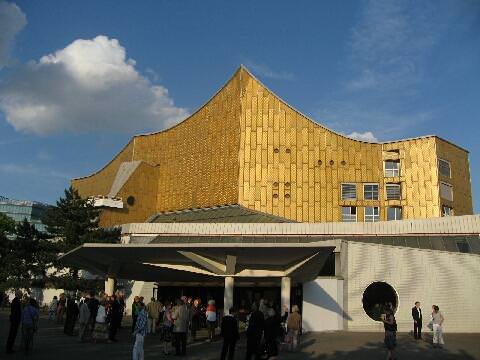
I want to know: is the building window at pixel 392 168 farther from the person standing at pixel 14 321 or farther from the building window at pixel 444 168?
the person standing at pixel 14 321

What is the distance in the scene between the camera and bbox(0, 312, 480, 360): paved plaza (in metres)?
14.0

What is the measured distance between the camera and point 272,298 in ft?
91.4

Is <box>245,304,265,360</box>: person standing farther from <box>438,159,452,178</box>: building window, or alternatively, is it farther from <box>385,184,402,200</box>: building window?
<box>438,159,452,178</box>: building window

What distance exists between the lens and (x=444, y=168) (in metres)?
41.9

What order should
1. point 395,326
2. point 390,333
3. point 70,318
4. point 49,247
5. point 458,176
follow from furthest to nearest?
point 458,176, point 49,247, point 70,318, point 395,326, point 390,333

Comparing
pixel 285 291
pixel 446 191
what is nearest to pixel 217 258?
pixel 285 291

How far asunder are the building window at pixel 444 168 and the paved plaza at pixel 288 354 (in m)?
23.3

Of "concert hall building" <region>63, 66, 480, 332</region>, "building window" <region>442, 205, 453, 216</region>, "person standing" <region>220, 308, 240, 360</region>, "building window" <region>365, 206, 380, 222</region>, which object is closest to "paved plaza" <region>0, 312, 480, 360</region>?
"person standing" <region>220, 308, 240, 360</region>

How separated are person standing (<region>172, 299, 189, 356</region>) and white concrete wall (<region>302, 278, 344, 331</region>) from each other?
1092 centimetres

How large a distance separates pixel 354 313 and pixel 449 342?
5836mm

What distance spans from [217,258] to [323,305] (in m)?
6.77

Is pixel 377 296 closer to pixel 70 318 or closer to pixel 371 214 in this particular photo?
pixel 70 318

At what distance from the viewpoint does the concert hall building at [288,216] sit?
22.8 metres

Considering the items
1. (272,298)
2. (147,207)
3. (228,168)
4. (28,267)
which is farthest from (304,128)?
(28,267)
